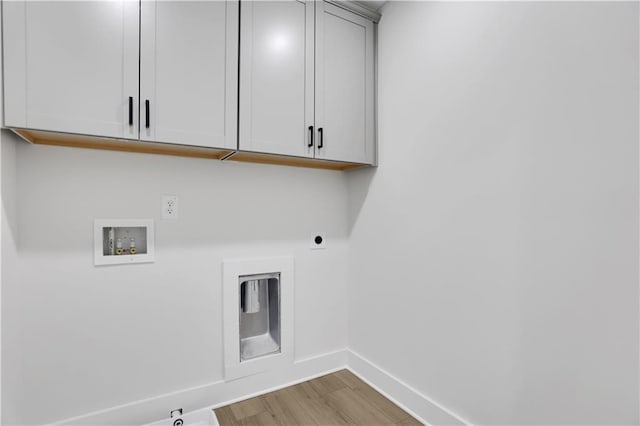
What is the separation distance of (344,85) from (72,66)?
1262mm

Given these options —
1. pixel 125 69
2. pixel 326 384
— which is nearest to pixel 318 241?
pixel 326 384

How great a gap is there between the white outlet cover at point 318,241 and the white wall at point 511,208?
16.4 inches

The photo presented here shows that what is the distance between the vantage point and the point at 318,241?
6.84 feet

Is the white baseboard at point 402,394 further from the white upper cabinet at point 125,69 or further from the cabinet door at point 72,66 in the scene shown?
the cabinet door at point 72,66

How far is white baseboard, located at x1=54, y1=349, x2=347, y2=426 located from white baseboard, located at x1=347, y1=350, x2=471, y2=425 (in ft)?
0.54

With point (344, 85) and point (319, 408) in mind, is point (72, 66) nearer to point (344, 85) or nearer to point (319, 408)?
point (344, 85)

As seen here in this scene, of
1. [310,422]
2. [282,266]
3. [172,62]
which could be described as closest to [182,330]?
[282,266]

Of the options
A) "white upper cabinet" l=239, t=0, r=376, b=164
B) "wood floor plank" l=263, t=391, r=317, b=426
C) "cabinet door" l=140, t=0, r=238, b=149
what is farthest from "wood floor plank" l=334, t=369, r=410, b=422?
"cabinet door" l=140, t=0, r=238, b=149

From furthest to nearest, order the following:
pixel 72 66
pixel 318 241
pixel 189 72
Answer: pixel 318 241 < pixel 189 72 < pixel 72 66

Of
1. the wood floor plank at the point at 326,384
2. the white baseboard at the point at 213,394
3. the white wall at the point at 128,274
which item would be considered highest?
the white wall at the point at 128,274

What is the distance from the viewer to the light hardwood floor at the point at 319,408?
1.59 meters

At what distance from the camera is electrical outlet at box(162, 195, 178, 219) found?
161 centimetres

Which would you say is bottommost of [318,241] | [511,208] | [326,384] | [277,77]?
[326,384]

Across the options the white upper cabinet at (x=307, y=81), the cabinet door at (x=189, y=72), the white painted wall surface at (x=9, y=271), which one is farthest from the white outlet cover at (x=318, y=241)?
the white painted wall surface at (x=9, y=271)
